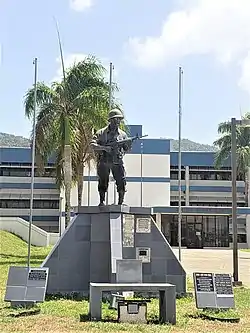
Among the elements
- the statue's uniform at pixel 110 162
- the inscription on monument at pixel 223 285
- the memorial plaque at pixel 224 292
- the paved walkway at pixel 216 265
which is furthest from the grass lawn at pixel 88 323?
the paved walkway at pixel 216 265

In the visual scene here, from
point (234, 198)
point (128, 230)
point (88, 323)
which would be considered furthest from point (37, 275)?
point (234, 198)

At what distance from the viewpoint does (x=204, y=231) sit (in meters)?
50.8

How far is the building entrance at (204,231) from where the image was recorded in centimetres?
5041

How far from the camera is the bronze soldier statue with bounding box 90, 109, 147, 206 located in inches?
493

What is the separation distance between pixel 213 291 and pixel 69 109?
50.7ft

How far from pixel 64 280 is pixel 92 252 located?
0.83m

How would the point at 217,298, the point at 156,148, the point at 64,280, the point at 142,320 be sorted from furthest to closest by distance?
the point at 156,148 < the point at 64,280 < the point at 217,298 < the point at 142,320

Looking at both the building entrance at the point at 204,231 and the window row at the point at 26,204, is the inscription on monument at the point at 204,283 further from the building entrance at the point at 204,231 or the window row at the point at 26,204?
the window row at the point at 26,204

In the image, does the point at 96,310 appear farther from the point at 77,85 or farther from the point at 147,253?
the point at 77,85

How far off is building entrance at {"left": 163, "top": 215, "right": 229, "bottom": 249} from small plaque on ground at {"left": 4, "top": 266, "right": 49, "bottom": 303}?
40.6 m

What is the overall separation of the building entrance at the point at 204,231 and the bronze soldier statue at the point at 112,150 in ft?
124

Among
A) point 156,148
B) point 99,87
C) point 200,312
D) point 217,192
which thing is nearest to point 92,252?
point 200,312

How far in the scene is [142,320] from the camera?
8750 mm

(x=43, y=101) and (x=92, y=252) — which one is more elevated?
(x=43, y=101)
